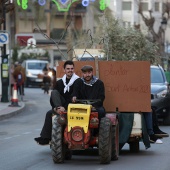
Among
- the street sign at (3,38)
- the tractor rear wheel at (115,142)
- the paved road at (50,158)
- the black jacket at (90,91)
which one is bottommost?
the paved road at (50,158)

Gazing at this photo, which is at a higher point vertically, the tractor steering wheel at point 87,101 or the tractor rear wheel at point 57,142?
the tractor steering wheel at point 87,101

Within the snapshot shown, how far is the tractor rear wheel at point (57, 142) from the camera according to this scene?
13930 mm

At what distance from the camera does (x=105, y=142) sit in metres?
13.9

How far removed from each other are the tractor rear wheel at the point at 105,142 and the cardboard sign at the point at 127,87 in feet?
6.36

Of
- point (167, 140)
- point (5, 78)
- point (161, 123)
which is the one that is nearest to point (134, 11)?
point (5, 78)

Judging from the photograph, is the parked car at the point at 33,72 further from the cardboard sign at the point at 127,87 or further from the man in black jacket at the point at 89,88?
the man in black jacket at the point at 89,88

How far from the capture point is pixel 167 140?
1953 centimetres

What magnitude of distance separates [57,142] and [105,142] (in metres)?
0.78

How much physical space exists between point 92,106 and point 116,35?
2131 centimetres

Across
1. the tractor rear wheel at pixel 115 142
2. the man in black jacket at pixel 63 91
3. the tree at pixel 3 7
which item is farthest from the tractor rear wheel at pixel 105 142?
the tree at pixel 3 7

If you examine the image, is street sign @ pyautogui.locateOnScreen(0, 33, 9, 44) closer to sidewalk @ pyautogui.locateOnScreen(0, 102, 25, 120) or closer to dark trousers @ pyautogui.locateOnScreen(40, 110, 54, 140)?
sidewalk @ pyautogui.locateOnScreen(0, 102, 25, 120)

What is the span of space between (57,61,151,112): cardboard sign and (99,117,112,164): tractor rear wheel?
6.36 feet

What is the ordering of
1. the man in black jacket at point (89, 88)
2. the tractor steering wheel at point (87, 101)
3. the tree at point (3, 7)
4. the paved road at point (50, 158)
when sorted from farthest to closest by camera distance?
the tree at point (3, 7) → the man in black jacket at point (89, 88) → the tractor steering wheel at point (87, 101) → the paved road at point (50, 158)

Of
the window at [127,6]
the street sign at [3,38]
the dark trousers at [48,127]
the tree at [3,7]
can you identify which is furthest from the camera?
the window at [127,6]
